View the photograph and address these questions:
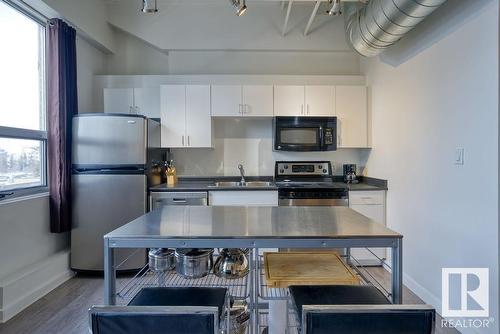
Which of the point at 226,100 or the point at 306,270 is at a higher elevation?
the point at 226,100

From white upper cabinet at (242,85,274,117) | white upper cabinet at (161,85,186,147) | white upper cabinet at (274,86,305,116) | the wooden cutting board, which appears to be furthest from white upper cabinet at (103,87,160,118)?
the wooden cutting board

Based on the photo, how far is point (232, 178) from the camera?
3908mm

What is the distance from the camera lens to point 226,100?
3527 mm

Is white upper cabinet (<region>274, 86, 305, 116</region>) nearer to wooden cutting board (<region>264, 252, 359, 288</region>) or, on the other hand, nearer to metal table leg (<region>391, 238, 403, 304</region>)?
wooden cutting board (<region>264, 252, 359, 288</region>)

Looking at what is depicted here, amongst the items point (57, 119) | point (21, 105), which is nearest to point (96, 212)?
point (57, 119)

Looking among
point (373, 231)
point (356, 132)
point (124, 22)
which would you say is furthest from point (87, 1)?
point (373, 231)

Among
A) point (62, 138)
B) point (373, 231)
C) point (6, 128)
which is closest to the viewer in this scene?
point (373, 231)

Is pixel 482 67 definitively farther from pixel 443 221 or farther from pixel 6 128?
pixel 6 128

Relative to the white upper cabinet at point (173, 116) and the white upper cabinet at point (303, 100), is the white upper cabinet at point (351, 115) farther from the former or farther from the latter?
the white upper cabinet at point (173, 116)

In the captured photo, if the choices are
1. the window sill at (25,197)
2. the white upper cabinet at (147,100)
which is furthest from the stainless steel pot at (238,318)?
the white upper cabinet at (147,100)

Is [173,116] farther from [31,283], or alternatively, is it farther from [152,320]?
[152,320]

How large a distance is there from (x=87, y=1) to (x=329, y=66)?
3.00 meters

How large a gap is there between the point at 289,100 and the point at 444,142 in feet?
5.73

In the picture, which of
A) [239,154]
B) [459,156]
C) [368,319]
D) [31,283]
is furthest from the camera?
[239,154]
